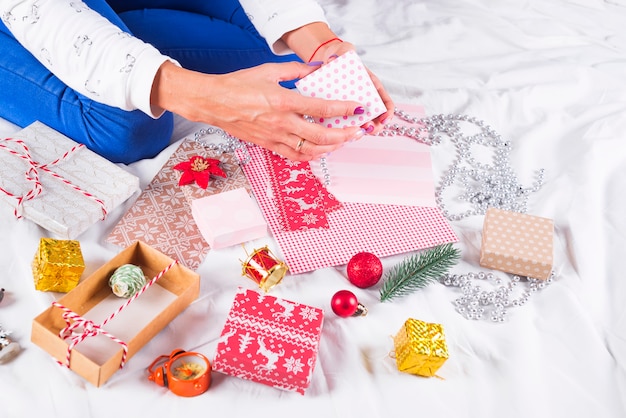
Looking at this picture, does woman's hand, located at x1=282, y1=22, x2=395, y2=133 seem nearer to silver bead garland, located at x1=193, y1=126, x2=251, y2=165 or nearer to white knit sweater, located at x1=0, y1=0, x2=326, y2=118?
silver bead garland, located at x1=193, y1=126, x2=251, y2=165

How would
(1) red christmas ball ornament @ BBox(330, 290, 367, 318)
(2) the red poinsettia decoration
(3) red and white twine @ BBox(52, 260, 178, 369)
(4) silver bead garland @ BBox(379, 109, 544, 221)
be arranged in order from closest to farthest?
1. (3) red and white twine @ BBox(52, 260, 178, 369)
2. (1) red christmas ball ornament @ BBox(330, 290, 367, 318)
3. (2) the red poinsettia decoration
4. (4) silver bead garland @ BBox(379, 109, 544, 221)

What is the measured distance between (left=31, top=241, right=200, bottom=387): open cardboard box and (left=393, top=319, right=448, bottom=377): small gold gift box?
0.37m

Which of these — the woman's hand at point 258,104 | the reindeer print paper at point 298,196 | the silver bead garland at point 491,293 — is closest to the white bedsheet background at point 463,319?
the silver bead garland at point 491,293

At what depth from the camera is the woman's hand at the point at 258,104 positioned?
117 centimetres

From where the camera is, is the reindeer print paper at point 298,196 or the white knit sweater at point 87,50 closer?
the white knit sweater at point 87,50

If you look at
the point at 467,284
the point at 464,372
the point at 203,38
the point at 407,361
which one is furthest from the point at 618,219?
the point at 203,38

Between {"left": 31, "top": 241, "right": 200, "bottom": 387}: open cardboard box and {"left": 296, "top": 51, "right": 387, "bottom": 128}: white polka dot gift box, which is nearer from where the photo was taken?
{"left": 31, "top": 241, "right": 200, "bottom": 387}: open cardboard box

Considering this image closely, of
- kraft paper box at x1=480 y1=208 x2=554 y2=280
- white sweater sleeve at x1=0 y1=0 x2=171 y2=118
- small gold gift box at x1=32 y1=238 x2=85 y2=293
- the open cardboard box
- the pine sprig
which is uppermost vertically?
white sweater sleeve at x1=0 y1=0 x2=171 y2=118

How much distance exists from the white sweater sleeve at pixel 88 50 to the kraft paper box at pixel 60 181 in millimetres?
165

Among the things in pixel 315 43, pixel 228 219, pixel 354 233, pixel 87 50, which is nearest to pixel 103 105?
pixel 87 50

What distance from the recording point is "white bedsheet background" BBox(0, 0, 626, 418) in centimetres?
104

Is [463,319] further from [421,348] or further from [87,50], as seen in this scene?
[87,50]

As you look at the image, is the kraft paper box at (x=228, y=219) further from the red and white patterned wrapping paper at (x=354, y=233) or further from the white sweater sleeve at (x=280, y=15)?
the white sweater sleeve at (x=280, y=15)

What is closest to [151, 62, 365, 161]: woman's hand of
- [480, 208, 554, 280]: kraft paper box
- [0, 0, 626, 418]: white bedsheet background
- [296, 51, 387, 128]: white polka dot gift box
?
[296, 51, 387, 128]: white polka dot gift box
